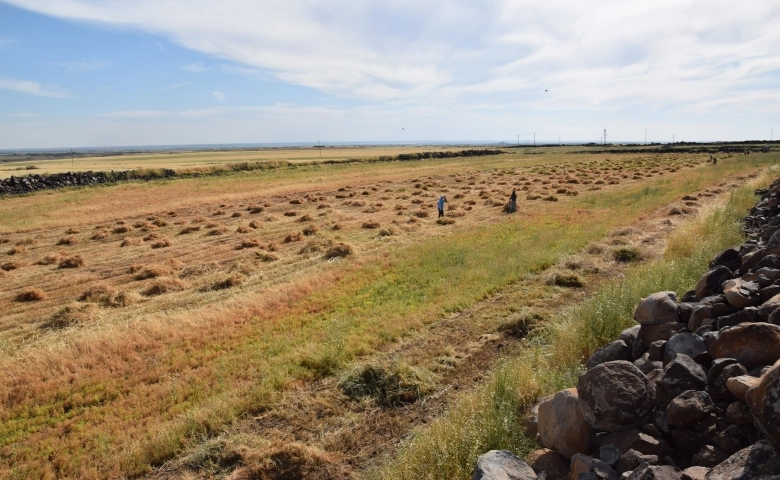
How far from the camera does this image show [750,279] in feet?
20.9

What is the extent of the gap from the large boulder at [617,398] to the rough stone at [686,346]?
0.83m

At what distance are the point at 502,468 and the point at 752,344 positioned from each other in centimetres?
266

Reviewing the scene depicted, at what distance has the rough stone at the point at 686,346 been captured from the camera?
5.10 metres

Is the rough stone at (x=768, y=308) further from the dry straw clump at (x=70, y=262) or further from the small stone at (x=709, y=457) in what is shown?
the dry straw clump at (x=70, y=262)

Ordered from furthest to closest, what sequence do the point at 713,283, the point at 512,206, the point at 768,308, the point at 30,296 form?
the point at 512,206 → the point at 30,296 → the point at 713,283 → the point at 768,308

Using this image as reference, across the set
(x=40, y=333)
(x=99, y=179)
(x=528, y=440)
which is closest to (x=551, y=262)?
(x=528, y=440)

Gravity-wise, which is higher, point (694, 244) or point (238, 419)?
point (694, 244)

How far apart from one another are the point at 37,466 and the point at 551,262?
43.0ft

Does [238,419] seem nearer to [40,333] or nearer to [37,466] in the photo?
[37,466]

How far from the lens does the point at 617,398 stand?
14.8 feet

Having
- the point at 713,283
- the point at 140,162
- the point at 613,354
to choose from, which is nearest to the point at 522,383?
the point at 613,354

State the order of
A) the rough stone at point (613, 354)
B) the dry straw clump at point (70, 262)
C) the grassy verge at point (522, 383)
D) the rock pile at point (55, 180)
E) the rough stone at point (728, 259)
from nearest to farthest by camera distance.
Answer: the grassy verge at point (522, 383) → the rough stone at point (613, 354) → the rough stone at point (728, 259) → the dry straw clump at point (70, 262) → the rock pile at point (55, 180)

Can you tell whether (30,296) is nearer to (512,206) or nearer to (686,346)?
(686,346)

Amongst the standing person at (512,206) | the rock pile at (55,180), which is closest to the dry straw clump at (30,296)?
the standing person at (512,206)
